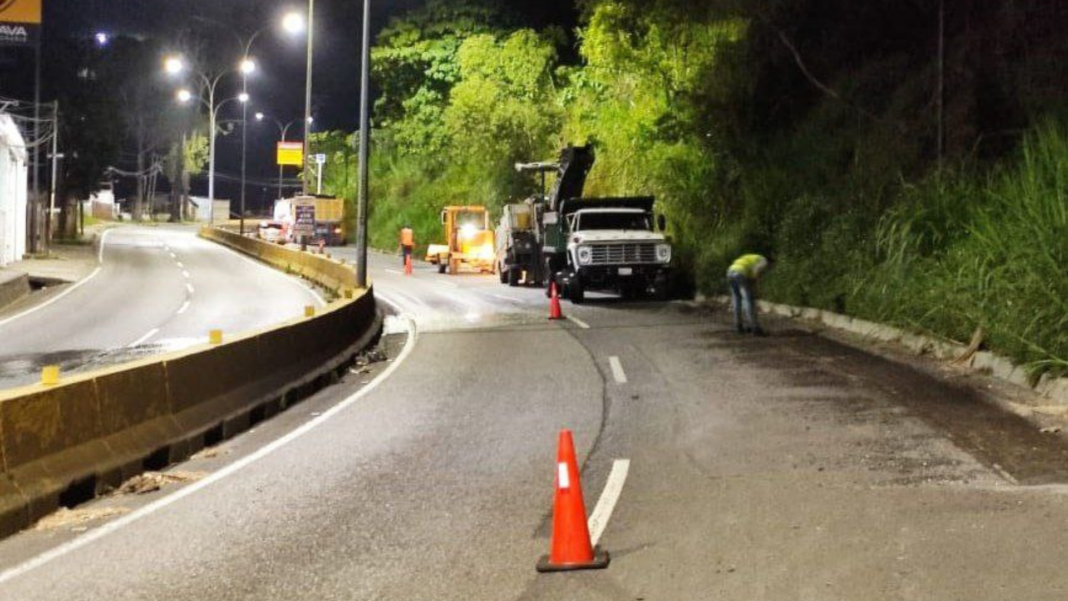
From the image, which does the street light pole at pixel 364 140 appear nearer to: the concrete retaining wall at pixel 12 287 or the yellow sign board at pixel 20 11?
the yellow sign board at pixel 20 11

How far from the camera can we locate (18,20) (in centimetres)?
2991

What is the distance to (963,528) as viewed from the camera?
24.0 feet

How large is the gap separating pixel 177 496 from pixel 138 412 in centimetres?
127

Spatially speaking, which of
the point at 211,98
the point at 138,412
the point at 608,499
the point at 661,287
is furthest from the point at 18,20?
the point at 211,98

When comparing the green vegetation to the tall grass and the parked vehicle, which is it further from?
the parked vehicle

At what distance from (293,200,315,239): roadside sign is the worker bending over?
149 ft

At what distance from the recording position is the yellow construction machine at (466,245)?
42.9m

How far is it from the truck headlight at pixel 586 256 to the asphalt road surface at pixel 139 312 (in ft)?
21.9

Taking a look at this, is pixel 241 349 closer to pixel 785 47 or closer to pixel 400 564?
pixel 400 564

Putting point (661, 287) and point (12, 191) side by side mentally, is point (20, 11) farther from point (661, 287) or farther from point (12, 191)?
point (661, 287)

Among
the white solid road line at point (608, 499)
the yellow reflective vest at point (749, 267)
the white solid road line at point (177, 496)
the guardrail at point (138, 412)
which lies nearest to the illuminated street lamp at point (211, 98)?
the yellow reflective vest at point (749, 267)

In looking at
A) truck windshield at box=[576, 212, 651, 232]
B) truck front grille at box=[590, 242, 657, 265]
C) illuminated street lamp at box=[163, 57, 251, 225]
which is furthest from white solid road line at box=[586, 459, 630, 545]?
illuminated street lamp at box=[163, 57, 251, 225]

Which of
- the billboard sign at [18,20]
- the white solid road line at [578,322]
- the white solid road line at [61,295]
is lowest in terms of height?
the white solid road line at [61,295]

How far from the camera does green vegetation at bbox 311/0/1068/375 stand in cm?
1538
